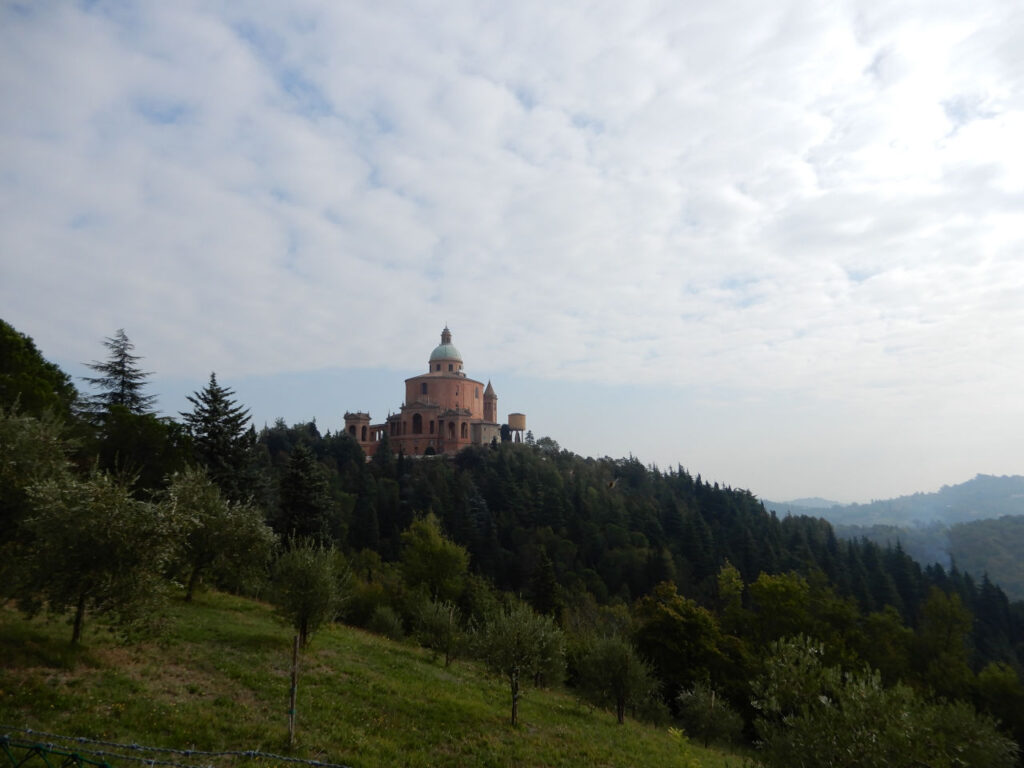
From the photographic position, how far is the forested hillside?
43.8ft

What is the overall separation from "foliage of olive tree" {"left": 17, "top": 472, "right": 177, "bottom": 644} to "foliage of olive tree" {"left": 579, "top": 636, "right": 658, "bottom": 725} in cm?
1493

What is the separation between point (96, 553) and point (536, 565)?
44.5 m

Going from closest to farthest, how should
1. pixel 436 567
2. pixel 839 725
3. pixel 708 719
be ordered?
pixel 839 725
pixel 708 719
pixel 436 567

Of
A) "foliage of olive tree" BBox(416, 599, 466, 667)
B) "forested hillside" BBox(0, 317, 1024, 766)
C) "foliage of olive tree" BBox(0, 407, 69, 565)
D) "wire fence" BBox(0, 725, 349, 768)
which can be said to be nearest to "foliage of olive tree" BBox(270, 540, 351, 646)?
"forested hillside" BBox(0, 317, 1024, 766)

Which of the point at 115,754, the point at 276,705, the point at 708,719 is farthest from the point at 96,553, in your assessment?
the point at 708,719

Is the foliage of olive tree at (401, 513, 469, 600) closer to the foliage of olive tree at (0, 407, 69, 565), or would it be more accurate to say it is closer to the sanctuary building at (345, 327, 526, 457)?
the foliage of olive tree at (0, 407, 69, 565)

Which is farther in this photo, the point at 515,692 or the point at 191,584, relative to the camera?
the point at 191,584

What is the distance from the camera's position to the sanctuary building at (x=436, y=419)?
91000 millimetres

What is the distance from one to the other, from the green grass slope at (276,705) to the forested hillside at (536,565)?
4.12ft

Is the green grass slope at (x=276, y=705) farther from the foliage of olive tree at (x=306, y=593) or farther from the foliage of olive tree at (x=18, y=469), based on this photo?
the foliage of olive tree at (x=18, y=469)

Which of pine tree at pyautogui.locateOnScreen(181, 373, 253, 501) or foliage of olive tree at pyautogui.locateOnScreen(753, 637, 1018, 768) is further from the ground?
pine tree at pyautogui.locateOnScreen(181, 373, 253, 501)

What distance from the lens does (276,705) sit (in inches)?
540

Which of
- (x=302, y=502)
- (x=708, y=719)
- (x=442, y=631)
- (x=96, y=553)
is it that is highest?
(x=302, y=502)

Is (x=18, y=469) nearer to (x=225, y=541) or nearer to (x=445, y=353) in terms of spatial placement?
(x=225, y=541)
